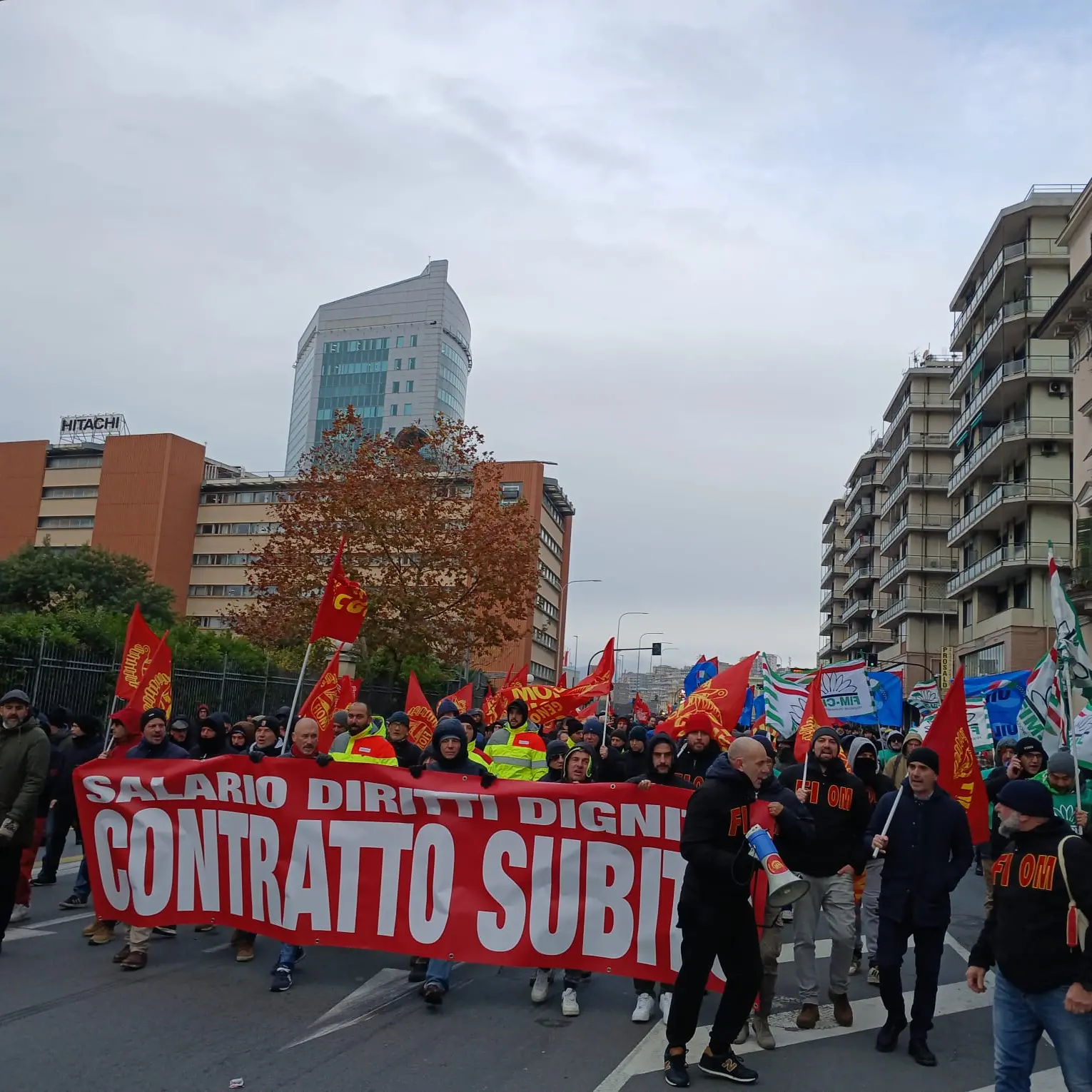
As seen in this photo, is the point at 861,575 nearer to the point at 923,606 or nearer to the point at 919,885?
the point at 923,606

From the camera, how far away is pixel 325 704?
11.5 metres

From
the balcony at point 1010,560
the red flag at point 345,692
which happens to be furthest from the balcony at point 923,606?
the red flag at point 345,692

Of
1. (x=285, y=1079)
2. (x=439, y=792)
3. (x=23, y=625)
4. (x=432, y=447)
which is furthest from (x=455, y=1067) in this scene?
(x=432, y=447)

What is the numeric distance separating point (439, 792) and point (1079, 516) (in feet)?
115

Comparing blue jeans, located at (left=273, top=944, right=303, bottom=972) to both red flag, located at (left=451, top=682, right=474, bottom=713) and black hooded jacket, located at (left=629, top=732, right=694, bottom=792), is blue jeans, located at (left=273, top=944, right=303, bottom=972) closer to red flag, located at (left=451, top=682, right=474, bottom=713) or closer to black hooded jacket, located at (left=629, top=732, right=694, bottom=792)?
black hooded jacket, located at (left=629, top=732, right=694, bottom=792)

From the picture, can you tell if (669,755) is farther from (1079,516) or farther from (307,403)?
(307,403)

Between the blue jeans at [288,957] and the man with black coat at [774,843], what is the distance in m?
2.92

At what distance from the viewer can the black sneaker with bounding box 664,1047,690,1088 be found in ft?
18.2

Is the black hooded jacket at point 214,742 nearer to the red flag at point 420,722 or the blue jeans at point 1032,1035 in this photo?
the red flag at point 420,722

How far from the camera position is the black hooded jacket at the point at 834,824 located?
283 inches

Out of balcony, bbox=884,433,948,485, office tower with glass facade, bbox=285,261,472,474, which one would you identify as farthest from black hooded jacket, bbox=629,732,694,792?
office tower with glass facade, bbox=285,261,472,474

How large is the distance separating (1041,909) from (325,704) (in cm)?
824

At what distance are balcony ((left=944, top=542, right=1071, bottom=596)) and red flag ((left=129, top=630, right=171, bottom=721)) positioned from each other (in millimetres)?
36499

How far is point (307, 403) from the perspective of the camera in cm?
12794
